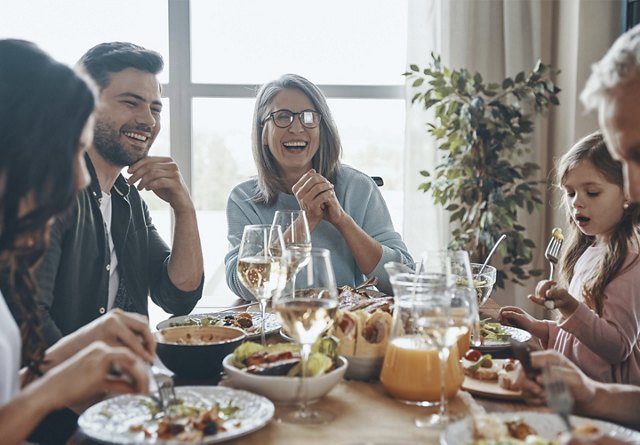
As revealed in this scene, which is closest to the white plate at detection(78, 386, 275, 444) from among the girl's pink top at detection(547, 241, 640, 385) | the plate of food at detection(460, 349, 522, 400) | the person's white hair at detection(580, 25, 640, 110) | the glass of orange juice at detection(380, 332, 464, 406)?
the glass of orange juice at detection(380, 332, 464, 406)

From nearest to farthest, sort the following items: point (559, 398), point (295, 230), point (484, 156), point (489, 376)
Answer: point (559, 398)
point (489, 376)
point (295, 230)
point (484, 156)

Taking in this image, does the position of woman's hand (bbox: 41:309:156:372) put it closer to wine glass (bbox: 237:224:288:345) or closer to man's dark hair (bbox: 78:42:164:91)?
wine glass (bbox: 237:224:288:345)

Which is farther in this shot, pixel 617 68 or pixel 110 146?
pixel 110 146

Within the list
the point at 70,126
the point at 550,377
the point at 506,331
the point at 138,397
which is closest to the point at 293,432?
the point at 138,397

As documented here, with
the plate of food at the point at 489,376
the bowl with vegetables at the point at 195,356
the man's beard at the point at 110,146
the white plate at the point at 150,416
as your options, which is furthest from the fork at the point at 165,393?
the man's beard at the point at 110,146

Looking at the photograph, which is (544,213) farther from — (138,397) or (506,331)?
(138,397)

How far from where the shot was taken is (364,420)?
106cm

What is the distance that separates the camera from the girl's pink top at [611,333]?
1716mm

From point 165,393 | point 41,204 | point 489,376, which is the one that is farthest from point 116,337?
point 489,376

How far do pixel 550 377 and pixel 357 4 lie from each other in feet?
11.1

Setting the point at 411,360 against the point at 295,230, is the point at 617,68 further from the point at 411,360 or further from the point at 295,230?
the point at 295,230

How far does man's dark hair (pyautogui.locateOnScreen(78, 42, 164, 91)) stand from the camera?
7.01ft

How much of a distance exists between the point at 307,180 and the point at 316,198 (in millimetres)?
70

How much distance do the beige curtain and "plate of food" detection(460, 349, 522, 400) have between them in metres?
2.47
